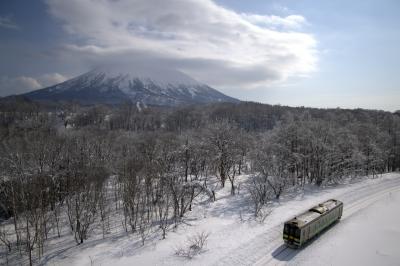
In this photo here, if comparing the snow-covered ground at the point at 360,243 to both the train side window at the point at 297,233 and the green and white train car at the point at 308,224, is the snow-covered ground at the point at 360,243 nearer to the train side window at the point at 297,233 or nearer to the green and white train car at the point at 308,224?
the green and white train car at the point at 308,224

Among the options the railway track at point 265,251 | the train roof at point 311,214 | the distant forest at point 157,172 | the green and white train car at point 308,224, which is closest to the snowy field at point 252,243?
the railway track at point 265,251

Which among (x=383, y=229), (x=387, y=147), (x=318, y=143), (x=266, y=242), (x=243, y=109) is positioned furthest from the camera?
(x=243, y=109)

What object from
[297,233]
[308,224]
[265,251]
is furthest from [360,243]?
[265,251]

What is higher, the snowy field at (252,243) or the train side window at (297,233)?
the train side window at (297,233)

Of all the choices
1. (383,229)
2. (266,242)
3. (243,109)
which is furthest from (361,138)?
(243,109)

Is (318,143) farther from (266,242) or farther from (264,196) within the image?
(266,242)

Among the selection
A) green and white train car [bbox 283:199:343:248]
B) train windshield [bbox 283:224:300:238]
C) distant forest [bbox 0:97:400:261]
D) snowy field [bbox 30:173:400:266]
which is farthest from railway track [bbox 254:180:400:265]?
distant forest [bbox 0:97:400:261]
